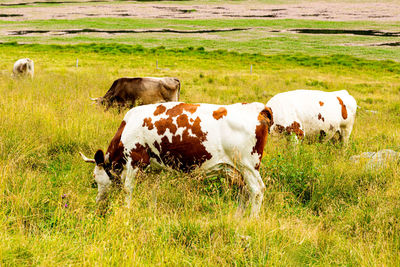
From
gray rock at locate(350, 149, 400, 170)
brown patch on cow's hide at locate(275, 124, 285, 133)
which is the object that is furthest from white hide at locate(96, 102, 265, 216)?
brown patch on cow's hide at locate(275, 124, 285, 133)

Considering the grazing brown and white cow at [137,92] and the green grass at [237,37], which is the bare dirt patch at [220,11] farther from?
the grazing brown and white cow at [137,92]

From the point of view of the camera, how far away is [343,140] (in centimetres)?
823

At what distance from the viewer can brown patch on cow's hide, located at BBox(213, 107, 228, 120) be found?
15.6ft

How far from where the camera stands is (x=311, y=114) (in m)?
7.57

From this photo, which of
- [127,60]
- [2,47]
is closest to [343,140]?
[127,60]

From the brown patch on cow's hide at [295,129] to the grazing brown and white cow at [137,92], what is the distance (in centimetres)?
510

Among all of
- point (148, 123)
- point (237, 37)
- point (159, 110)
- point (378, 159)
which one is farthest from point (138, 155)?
point (237, 37)

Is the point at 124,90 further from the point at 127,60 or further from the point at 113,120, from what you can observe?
the point at 127,60

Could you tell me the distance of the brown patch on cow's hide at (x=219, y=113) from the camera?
475 cm

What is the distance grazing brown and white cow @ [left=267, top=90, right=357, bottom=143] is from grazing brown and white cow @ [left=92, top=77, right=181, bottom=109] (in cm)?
470

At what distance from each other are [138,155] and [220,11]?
88793 mm

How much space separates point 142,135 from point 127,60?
1088 inches

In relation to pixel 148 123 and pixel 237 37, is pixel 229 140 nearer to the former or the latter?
pixel 148 123

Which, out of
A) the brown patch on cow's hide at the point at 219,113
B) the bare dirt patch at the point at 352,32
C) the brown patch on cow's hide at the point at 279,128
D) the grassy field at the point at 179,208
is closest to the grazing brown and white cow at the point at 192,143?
the brown patch on cow's hide at the point at 219,113
